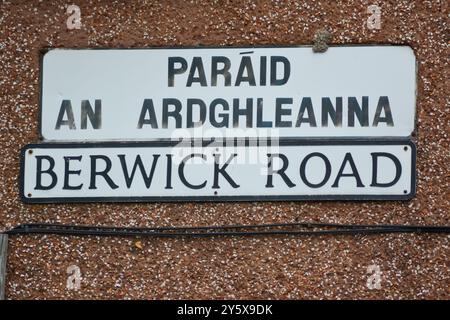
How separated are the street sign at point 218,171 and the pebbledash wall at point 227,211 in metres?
0.05

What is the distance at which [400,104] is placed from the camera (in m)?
5.09

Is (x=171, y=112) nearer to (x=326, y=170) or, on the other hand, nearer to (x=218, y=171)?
(x=218, y=171)

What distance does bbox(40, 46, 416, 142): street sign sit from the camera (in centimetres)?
510

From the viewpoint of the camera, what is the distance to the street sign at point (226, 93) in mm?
5102

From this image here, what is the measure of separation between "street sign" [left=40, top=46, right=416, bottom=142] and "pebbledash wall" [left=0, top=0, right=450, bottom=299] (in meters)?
0.06

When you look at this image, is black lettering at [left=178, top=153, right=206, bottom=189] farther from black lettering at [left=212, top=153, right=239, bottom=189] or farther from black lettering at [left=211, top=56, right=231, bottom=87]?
black lettering at [left=211, top=56, right=231, bottom=87]

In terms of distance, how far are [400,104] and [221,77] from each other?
0.77m

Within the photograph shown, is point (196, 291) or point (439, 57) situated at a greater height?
point (439, 57)

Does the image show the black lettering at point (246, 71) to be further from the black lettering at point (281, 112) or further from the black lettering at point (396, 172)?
the black lettering at point (396, 172)

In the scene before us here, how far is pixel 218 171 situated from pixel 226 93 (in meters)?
0.34

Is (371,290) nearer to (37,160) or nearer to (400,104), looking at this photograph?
(400,104)

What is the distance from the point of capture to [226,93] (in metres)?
5.16

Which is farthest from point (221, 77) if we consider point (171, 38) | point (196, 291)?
point (196, 291)

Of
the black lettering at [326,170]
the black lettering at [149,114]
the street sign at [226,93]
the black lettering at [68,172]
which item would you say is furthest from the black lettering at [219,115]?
the black lettering at [68,172]
